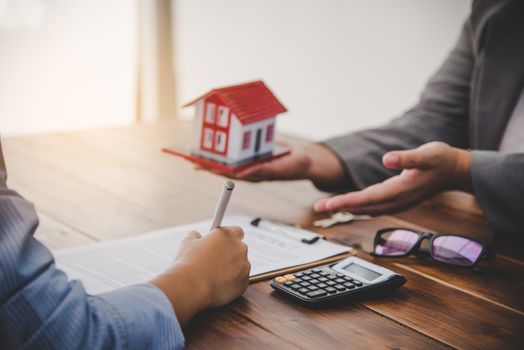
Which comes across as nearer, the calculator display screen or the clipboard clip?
the calculator display screen

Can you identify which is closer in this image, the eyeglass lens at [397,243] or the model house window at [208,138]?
the eyeglass lens at [397,243]

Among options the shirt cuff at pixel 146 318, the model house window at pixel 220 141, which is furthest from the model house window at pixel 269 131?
the shirt cuff at pixel 146 318

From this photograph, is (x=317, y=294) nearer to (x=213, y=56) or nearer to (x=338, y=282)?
(x=338, y=282)

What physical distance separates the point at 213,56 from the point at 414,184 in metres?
2.61

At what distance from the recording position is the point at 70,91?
10.7 feet

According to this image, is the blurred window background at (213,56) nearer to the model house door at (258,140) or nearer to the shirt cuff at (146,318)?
the model house door at (258,140)

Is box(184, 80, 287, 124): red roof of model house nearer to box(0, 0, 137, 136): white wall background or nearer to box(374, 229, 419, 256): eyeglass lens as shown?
box(374, 229, 419, 256): eyeglass lens

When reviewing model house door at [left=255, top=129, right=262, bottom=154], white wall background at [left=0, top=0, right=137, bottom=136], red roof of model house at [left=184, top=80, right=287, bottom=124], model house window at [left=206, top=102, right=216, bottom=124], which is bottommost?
white wall background at [left=0, top=0, right=137, bottom=136]

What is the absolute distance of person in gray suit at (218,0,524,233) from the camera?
3.54 feet

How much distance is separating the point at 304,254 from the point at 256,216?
209 millimetres

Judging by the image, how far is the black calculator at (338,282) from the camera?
759mm

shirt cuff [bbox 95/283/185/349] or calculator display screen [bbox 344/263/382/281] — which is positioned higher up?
shirt cuff [bbox 95/283/185/349]

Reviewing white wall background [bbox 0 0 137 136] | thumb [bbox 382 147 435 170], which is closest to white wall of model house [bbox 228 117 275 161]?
thumb [bbox 382 147 435 170]

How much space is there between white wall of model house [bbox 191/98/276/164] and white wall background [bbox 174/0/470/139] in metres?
1.68
